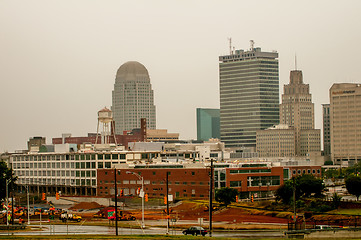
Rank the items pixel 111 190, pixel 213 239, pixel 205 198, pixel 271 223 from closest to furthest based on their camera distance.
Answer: pixel 213 239 < pixel 271 223 < pixel 205 198 < pixel 111 190

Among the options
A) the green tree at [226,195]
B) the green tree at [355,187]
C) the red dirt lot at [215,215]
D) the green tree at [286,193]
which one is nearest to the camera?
the red dirt lot at [215,215]

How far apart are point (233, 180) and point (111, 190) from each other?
38006 mm

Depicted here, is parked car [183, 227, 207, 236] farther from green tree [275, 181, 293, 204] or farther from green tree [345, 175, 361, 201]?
green tree [345, 175, 361, 201]

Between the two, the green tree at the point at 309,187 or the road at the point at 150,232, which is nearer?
the road at the point at 150,232

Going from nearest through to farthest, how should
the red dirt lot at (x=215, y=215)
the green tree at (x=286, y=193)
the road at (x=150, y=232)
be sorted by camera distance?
the road at (x=150, y=232), the red dirt lot at (x=215, y=215), the green tree at (x=286, y=193)

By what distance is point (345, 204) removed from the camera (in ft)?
422

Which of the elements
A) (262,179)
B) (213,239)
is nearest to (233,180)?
(262,179)

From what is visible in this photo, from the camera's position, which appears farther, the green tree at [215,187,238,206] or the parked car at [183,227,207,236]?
the green tree at [215,187,238,206]

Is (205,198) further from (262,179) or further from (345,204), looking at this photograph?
(345,204)

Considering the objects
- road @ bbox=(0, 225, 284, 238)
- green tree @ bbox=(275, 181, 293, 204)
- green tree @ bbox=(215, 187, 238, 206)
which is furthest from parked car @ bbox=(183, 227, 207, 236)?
green tree @ bbox=(215, 187, 238, 206)

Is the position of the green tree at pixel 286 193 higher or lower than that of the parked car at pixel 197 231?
higher

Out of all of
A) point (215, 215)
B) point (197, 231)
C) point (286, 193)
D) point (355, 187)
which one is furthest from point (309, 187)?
point (197, 231)

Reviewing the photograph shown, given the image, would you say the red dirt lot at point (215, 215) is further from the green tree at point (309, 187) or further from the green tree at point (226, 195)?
the green tree at point (309, 187)

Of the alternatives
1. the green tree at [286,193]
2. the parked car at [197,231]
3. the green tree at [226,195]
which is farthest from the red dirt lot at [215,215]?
the parked car at [197,231]
